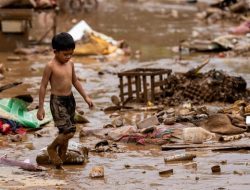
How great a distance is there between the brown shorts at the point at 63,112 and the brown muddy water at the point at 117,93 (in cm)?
43

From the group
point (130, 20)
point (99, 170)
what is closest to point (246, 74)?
point (99, 170)

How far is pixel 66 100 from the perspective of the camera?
7.46m

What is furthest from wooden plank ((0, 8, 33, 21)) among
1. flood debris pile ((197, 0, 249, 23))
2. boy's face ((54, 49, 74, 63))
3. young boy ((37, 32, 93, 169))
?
flood debris pile ((197, 0, 249, 23))

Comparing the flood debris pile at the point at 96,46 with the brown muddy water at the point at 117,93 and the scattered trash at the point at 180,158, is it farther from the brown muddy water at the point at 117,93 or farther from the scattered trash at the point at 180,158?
the scattered trash at the point at 180,158

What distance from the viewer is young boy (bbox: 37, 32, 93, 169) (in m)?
7.36

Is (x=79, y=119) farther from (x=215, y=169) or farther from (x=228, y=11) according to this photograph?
(x=228, y=11)

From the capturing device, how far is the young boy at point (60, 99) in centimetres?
736

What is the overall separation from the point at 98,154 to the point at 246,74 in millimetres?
6130

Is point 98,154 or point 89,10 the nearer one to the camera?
point 98,154

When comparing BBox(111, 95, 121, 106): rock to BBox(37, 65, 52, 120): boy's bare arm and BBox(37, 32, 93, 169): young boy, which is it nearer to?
BBox(37, 32, 93, 169): young boy

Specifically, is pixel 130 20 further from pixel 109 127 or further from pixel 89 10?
pixel 109 127

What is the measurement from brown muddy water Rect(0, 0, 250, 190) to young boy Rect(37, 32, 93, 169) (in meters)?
0.24

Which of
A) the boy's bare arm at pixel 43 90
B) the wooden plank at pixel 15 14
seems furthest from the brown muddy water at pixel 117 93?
the wooden plank at pixel 15 14

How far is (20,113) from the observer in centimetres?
987
